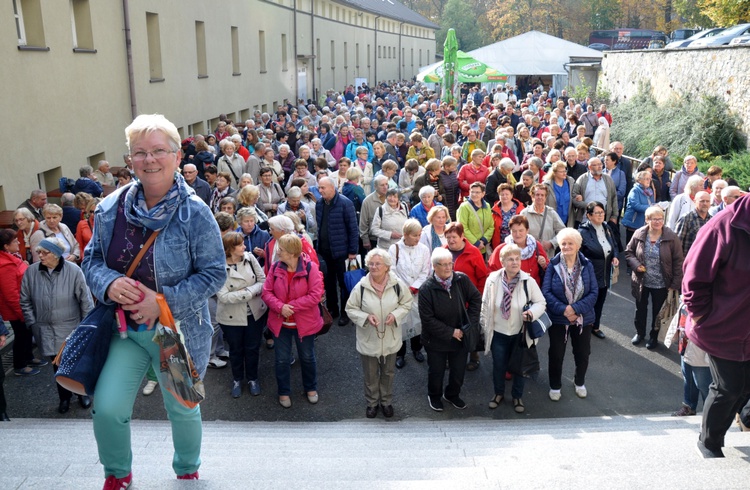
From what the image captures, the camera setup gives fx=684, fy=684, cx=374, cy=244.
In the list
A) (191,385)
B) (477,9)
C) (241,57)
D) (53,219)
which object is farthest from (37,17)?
(477,9)

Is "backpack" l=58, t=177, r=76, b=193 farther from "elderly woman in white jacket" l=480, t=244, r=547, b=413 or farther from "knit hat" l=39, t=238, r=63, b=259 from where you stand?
"elderly woman in white jacket" l=480, t=244, r=547, b=413

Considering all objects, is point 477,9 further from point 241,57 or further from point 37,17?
point 37,17

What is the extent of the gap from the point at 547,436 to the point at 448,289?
1741 millimetres

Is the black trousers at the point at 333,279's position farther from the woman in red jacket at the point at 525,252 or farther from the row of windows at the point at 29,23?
the row of windows at the point at 29,23

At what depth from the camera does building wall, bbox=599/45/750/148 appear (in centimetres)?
1653

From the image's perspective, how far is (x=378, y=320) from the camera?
21.5 ft

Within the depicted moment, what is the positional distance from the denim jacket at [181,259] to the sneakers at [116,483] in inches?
25.2

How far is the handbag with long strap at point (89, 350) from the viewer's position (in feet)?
9.91

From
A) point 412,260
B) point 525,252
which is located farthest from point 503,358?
point 412,260

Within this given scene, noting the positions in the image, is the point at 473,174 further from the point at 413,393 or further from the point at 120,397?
the point at 120,397

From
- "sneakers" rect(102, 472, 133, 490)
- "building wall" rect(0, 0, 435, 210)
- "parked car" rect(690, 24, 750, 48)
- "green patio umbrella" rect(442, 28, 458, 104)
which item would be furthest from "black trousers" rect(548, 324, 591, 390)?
"parked car" rect(690, 24, 750, 48)

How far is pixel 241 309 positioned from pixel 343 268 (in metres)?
2.52

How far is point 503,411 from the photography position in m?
6.94

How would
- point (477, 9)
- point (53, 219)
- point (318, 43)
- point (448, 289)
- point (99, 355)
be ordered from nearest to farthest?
point (99, 355) → point (448, 289) → point (53, 219) → point (318, 43) → point (477, 9)
